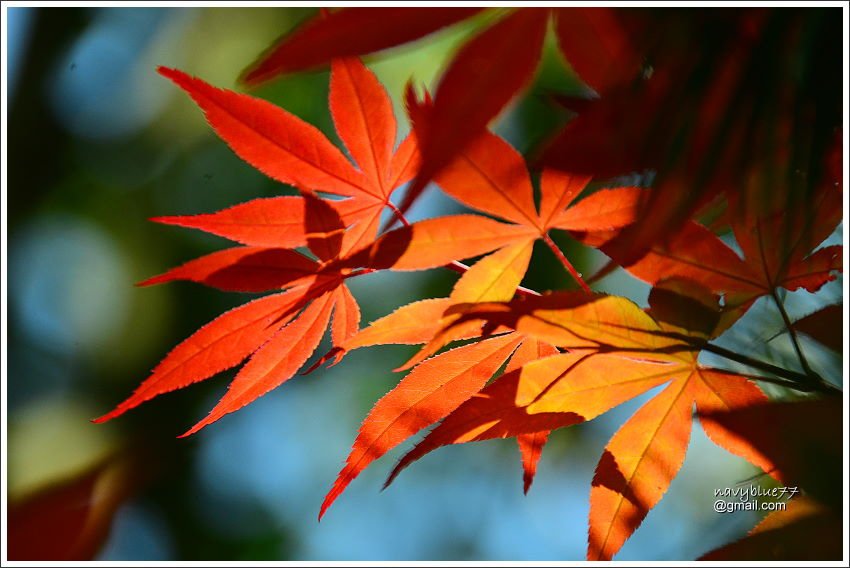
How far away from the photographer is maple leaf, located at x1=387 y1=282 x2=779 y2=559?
0.30 metres

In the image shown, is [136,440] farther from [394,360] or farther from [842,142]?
[842,142]

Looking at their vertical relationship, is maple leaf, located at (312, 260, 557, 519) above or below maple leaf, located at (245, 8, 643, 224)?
below

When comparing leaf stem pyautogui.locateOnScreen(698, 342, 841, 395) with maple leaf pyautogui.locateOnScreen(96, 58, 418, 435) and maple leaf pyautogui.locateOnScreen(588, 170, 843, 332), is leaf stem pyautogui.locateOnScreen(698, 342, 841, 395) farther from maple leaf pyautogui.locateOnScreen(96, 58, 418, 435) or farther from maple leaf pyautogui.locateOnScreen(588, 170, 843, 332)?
maple leaf pyautogui.locateOnScreen(96, 58, 418, 435)

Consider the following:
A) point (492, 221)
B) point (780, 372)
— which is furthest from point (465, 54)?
point (780, 372)

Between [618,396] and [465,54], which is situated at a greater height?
[465,54]

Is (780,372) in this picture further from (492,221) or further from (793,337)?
(492,221)

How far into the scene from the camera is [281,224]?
13.5 inches

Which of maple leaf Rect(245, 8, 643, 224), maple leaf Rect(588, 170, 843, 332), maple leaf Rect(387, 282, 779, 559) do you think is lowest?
maple leaf Rect(387, 282, 779, 559)

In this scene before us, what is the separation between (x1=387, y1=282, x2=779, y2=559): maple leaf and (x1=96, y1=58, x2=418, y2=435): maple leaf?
0.34 ft

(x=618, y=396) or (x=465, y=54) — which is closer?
(x=465, y=54)

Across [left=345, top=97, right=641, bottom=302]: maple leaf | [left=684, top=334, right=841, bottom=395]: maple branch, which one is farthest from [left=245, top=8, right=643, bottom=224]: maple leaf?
[left=684, top=334, right=841, bottom=395]: maple branch

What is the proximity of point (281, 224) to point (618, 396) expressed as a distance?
0.71 ft

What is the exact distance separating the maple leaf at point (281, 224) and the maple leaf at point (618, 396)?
0.10 m

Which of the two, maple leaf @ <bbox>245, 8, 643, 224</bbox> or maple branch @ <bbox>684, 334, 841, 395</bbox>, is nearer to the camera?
maple leaf @ <bbox>245, 8, 643, 224</bbox>
